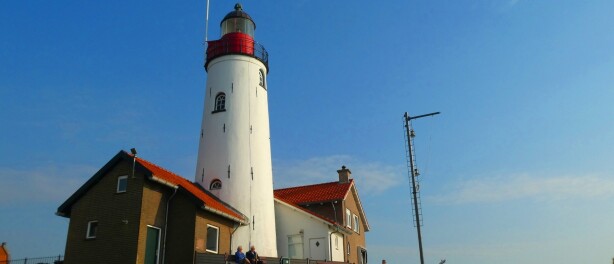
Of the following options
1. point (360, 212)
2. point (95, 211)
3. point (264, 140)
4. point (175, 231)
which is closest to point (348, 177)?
point (360, 212)

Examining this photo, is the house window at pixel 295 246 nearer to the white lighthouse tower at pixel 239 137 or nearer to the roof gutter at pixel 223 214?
the white lighthouse tower at pixel 239 137

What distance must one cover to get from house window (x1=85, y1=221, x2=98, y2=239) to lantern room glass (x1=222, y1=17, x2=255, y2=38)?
15031 millimetres

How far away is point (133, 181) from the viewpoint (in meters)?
22.3

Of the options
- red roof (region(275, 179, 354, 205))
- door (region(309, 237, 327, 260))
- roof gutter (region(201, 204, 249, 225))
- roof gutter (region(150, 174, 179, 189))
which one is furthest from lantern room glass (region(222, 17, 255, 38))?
door (region(309, 237, 327, 260))

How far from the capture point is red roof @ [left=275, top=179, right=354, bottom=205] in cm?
3578

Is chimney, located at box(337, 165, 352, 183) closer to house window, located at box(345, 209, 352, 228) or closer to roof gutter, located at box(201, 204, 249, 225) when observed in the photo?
house window, located at box(345, 209, 352, 228)

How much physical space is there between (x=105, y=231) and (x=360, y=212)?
23.3 metres

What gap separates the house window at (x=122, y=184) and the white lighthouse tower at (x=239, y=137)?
6.77m

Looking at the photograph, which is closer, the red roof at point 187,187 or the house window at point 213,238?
the red roof at point 187,187

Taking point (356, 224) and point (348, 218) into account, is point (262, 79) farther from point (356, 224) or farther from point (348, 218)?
point (356, 224)

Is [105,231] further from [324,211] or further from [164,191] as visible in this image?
[324,211]

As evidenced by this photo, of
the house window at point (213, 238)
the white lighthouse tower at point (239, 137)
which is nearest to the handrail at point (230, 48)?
the white lighthouse tower at point (239, 137)

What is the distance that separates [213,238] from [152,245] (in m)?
3.66

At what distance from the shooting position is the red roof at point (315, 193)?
35.8 meters
